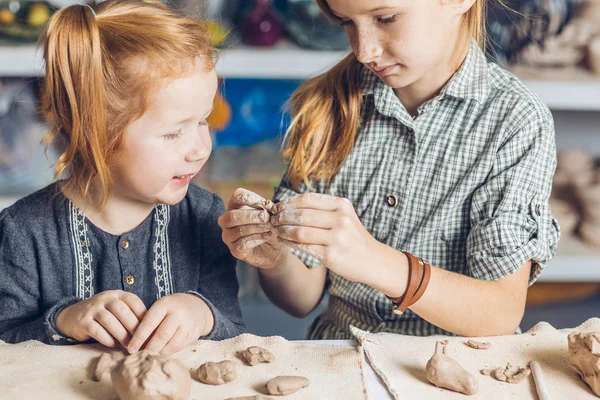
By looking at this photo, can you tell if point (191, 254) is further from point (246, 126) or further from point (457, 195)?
point (246, 126)

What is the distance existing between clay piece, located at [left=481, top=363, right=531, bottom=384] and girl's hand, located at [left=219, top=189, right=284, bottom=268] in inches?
13.1

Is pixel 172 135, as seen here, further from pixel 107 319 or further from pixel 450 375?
pixel 450 375

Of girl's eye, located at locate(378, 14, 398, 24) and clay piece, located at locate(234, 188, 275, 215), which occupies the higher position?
girl's eye, located at locate(378, 14, 398, 24)

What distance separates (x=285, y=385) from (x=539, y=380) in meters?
0.30

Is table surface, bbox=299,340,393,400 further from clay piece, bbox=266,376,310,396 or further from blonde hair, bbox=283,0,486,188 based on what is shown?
blonde hair, bbox=283,0,486,188

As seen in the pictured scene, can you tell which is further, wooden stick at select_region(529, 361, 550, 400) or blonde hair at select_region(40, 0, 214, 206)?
blonde hair at select_region(40, 0, 214, 206)

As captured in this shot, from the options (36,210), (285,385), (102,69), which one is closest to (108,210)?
(36,210)

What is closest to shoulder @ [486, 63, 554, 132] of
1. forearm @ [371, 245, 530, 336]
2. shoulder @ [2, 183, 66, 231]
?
forearm @ [371, 245, 530, 336]

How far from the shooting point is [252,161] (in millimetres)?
2115

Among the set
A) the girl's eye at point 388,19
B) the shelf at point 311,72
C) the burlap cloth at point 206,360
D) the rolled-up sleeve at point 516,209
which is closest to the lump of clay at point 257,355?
the burlap cloth at point 206,360

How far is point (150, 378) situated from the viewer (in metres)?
0.74

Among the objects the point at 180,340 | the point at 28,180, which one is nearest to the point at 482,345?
the point at 180,340

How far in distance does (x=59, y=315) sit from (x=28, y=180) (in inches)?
43.9

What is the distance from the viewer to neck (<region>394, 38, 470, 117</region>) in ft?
3.66
